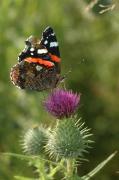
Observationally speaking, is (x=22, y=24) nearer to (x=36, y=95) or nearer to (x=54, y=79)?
(x=36, y=95)

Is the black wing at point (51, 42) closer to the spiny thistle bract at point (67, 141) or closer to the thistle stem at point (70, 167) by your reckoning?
the spiny thistle bract at point (67, 141)

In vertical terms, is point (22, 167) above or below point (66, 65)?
below

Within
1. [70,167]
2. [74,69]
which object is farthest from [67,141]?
[74,69]

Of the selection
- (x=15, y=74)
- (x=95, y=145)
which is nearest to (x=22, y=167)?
(x=95, y=145)

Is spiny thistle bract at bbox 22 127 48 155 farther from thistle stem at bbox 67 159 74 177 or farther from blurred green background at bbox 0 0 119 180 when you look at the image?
blurred green background at bbox 0 0 119 180

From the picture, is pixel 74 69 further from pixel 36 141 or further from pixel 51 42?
pixel 36 141

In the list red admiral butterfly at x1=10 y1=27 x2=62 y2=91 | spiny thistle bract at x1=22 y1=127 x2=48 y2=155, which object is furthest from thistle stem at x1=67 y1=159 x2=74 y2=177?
red admiral butterfly at x1=10 y1=27 x2=62 y2=91

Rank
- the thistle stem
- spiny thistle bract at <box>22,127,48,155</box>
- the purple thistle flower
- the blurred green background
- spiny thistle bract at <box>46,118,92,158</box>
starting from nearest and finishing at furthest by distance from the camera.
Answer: the thistle stem → spiny thistle bract at <box>46,118,92,158</box> → the purple thistle flower → spiny thistle bract at <box>22,127,48,155</box> → the blurred green background

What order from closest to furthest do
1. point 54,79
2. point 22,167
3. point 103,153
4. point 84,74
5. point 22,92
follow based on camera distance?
point 54,79
point 22,167
point 103,153
point 22,92
point 84,74
